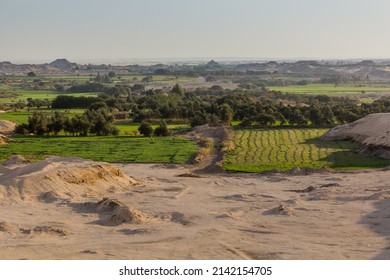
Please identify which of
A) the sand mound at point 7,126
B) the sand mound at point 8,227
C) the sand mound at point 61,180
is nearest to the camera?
the sand mound at point 8,227

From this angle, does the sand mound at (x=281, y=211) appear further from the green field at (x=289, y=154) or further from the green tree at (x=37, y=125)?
the green tree at (x=37, y=125)

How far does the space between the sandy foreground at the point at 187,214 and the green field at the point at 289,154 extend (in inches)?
147

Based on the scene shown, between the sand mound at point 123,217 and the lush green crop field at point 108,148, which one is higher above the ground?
the sand mound at point 123,217

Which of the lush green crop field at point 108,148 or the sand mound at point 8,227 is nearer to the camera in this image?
the sand mound at point 8,227

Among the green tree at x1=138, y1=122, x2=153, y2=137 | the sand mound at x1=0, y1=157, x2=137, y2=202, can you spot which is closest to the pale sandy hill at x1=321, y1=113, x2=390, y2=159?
the green tree at x1=138, y1=122, x2=153, y2=137

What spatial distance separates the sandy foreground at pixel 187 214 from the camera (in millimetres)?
20203

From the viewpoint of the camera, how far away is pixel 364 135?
5375 cm

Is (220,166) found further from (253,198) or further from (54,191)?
(54,191)

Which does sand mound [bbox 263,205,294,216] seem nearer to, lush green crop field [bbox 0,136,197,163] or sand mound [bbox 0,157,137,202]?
sand mound [bbox 0,157,137,202]

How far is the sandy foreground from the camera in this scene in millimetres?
20203

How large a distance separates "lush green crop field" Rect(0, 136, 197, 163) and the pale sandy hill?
14.4 metres

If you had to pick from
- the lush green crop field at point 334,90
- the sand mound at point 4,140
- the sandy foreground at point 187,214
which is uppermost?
the lush green crop field at point 334,90

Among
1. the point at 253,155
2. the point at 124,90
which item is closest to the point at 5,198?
the point at 253,155

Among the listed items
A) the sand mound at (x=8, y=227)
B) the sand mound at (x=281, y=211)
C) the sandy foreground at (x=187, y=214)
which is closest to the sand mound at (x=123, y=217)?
the sandy foreground at (x=187, y=214)
